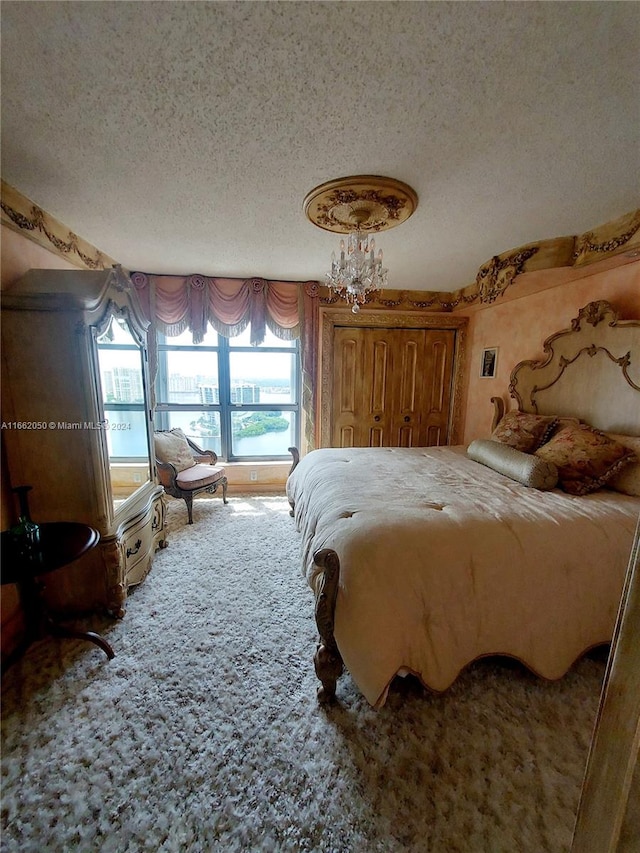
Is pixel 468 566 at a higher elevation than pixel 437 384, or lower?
lower

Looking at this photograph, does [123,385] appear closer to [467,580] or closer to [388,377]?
[467,580]

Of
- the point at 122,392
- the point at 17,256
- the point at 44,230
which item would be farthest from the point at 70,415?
the point at 44,230

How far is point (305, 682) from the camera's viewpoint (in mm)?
1586

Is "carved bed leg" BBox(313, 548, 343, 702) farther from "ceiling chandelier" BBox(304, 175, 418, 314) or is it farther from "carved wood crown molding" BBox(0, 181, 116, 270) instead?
"carved wood crown molding" BBox(0, 181, 116, 270)

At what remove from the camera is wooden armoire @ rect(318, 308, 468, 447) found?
392cm

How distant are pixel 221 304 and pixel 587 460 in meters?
3.53

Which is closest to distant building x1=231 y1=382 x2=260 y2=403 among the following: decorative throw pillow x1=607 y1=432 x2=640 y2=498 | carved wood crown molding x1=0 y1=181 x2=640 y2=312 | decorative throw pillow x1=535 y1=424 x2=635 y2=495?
carved wood crown molding x1=0 y1=181 x2=640 y2=312

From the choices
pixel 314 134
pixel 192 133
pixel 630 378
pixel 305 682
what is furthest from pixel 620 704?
pixel 630 378

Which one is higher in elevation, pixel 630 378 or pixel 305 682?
pixel 630 378

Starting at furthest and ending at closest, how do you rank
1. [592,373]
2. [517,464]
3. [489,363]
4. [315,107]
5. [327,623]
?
[489,363] < [592,373] < [517,464] < [327,623] < [315,107]

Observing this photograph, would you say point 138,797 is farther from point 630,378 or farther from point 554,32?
point 630,378

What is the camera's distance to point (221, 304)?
3596mm

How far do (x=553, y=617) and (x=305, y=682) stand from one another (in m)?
1.21

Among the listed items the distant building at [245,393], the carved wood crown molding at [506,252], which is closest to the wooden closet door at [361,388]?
the distant building at [245,393]
